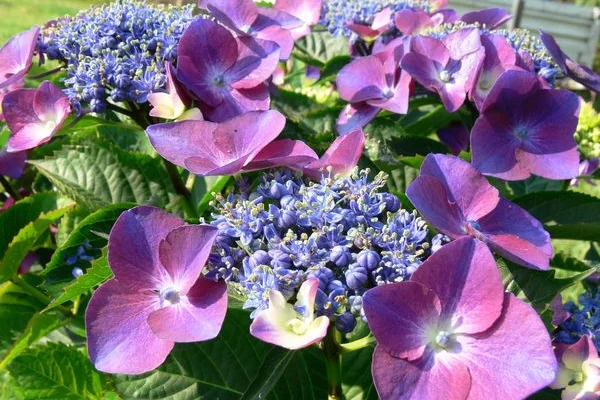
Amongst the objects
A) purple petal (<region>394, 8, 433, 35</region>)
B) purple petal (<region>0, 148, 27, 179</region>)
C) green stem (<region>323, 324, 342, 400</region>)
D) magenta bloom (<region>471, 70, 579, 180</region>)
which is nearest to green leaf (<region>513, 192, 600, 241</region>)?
magenta bloom (<region>471, 70, 579, 180</region>)

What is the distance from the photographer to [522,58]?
116 centimetres

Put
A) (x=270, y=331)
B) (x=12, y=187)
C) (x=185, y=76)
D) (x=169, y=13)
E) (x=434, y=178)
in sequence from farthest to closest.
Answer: (x=12, y=187) < (x=169, y=13) < (x=185, y=76) < (x=434, y=178) < (x=270, y=331)

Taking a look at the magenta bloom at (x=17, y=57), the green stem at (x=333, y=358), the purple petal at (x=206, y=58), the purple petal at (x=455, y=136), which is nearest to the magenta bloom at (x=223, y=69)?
the purple petal at (x=206, y=58)

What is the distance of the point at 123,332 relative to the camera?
70 centimetres

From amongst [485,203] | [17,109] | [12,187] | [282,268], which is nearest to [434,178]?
[485,203]

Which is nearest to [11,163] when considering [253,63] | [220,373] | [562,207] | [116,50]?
[116,50]

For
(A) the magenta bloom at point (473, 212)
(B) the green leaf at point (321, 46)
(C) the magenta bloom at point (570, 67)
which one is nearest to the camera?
(A) the magenta bloom at point (473, 212)

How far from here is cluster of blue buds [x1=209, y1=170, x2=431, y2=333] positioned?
0.68m

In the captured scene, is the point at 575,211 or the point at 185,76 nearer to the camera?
the point at 185,76

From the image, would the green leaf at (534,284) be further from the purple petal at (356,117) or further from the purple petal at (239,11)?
the purple petal at (239,11)

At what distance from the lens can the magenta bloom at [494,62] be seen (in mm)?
1086

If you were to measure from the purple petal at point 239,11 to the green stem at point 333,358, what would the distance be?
54cm

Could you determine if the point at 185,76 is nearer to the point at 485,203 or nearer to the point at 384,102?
the point at 384,102

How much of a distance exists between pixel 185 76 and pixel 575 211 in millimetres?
676
